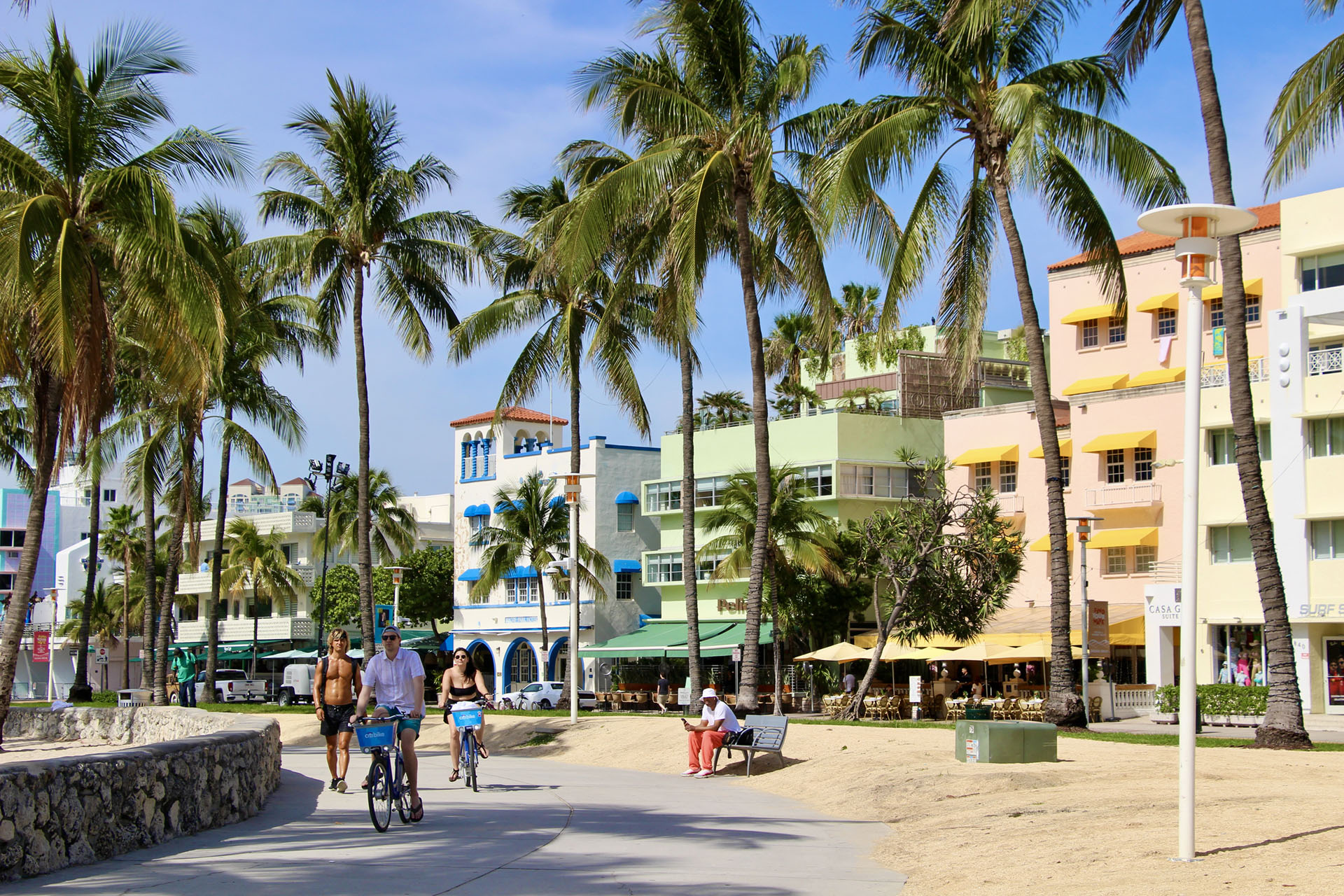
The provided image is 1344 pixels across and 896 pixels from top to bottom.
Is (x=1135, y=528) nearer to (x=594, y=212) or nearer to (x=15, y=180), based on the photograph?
(x=594, y=212)

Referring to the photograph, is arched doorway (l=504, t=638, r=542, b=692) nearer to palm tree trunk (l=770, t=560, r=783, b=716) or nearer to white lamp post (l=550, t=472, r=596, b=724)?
palm tree trunk (l=770, t=560, r=783, b=716)

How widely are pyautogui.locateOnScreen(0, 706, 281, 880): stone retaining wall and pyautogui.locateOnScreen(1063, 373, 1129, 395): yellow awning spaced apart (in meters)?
37.2

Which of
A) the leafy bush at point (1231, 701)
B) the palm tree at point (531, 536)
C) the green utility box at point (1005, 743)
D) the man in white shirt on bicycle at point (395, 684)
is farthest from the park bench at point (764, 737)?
the palm tree at point (531, 536)

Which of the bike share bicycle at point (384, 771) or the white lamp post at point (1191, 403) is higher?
the white lamp post at point (1191, 403)

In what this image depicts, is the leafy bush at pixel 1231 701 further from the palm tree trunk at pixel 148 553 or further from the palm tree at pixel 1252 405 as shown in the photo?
the palm tree trunk at pixel 148 553

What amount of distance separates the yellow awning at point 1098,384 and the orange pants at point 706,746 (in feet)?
97.5

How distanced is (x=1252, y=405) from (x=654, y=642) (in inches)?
1306

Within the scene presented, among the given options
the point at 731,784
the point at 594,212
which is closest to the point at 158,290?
the point at 594,212

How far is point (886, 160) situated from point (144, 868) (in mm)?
17330

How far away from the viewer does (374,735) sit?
1138cm

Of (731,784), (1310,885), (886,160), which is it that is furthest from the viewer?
(886,160)

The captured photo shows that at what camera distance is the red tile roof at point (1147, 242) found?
143ft

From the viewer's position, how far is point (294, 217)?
33.5 m

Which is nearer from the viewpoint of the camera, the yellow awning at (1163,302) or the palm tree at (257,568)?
the yellow awning at (1163,302)
